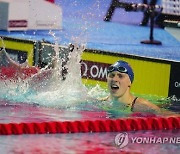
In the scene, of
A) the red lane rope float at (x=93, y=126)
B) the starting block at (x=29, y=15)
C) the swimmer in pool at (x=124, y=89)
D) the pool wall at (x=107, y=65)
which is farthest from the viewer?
the starting block at (x=29, y=15)

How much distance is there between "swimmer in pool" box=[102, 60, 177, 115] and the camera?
541 cm

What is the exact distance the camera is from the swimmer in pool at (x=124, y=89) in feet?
17.8

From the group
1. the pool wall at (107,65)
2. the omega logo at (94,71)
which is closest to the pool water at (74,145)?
the pool wall at (107,65)

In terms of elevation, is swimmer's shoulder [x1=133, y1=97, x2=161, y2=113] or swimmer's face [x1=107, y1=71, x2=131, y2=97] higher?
swimmer's face [x1=107, y1=71, x2=131, y2=97]

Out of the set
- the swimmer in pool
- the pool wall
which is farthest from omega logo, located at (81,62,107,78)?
the swimmer in pool

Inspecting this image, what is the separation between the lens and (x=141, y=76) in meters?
6.24

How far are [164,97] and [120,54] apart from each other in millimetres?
611

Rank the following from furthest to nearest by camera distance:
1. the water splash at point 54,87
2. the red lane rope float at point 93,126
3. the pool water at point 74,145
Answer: the water splash at point 54,87 < the red lane rope float at point 93,126 < the pool water at point 74,145

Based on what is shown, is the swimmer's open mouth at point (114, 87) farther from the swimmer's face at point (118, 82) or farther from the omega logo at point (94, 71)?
the omega logo at point (94, 71)

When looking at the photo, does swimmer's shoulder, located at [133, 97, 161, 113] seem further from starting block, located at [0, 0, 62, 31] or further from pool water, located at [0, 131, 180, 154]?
starting block, located at [0, 0, 62, 31]

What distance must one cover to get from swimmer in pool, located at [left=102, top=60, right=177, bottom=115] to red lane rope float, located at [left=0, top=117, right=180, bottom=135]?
1.58 ft

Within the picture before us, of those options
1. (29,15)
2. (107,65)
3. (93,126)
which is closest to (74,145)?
(93,126)

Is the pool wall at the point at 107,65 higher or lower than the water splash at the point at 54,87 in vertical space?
higher

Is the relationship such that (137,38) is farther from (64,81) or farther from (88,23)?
(64,81)
